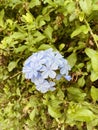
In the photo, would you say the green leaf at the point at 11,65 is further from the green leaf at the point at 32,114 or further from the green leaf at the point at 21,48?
the green leaf at the point at 32,114

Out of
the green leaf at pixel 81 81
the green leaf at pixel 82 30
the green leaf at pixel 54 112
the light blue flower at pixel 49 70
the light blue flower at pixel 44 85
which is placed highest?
the green leaf at pixel 82 30

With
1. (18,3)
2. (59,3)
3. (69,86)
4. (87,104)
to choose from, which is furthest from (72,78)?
(18,3)

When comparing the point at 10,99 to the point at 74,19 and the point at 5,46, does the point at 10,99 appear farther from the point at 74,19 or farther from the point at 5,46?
the point at 74,19

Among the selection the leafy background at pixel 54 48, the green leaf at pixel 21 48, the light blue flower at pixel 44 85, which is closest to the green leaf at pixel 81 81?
the leafy background at pixel 54 48

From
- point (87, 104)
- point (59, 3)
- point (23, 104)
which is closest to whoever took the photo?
point (87, 104)

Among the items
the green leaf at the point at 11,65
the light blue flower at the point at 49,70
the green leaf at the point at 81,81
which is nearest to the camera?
the light blue flower at the point at 49,70

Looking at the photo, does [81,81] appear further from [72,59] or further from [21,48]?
[21,48]

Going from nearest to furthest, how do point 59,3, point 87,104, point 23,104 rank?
point 87,104 → point 59,3 → point 23,104
